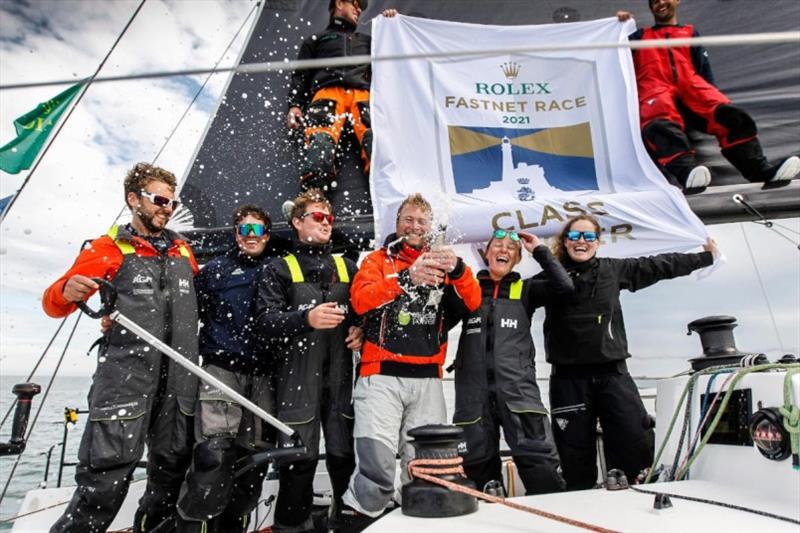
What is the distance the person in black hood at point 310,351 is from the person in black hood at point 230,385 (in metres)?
0.13

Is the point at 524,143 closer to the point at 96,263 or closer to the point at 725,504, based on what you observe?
the point at 96,263

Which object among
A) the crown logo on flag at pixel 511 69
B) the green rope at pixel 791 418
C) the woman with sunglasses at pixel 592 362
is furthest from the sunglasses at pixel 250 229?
the green rope at pixel 791 418

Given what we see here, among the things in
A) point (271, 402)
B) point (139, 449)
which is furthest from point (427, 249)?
point (139, 449)

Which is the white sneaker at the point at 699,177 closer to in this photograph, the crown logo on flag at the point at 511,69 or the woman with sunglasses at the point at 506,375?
the woman with sunglasses at the point at 506,375

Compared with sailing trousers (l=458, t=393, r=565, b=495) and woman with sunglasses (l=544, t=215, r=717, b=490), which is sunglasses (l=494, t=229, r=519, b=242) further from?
sailing trousers (l=458, t=393, r=565, b=495)

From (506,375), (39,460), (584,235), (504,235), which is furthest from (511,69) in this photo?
(39,460)

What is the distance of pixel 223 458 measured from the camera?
2.47 meters

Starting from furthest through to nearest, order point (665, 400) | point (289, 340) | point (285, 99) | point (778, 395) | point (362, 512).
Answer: point (285, 99) → point (289, 340) → point (362, 512) → point (665, 400) → point (778, 395)

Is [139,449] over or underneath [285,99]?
underneath

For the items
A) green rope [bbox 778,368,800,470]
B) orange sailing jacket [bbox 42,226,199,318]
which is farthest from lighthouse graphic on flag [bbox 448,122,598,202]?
green rope [bbox 778,368,800,470]

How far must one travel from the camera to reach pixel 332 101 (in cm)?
379

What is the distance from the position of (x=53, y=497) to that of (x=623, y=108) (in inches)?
151

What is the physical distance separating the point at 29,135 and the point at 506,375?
2650mm

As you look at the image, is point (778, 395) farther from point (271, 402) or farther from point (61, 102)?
point (61, 102)
